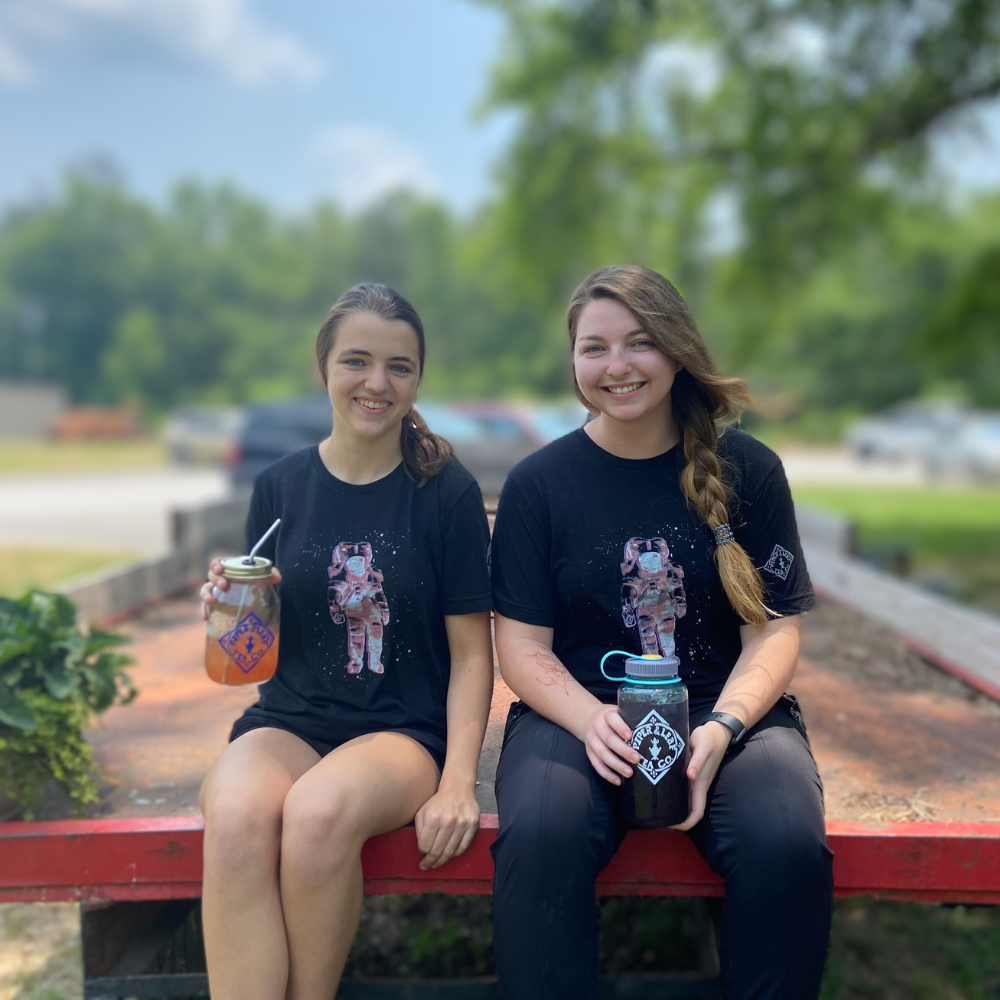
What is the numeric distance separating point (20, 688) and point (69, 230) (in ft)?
241

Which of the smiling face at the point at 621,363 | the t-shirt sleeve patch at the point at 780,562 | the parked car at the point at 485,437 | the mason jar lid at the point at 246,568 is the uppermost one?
the parked car at the point at 485,437

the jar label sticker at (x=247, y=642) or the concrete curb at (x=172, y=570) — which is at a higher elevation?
the concrete curb at (x=172, y=570)

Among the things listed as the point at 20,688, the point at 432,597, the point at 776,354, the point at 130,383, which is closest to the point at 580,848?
the point at 432,597

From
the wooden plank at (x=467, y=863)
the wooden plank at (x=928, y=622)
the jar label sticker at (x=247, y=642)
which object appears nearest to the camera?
the wooden plank at (x=467, y=863)

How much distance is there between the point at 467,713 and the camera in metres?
2.42

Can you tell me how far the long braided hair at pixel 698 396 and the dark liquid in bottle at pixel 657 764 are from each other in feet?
1.30

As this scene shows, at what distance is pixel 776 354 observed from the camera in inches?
1715

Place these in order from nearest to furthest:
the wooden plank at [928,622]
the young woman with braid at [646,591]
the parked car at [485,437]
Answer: the young woman with braid at [646,591]
the wooden plank at [928,622]
the parked car at [485,437]

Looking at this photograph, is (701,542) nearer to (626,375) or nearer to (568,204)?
(626,375)

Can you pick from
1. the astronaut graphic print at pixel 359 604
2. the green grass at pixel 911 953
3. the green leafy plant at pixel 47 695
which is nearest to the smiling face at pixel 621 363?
the astronaut graphic print at pixel 359 604

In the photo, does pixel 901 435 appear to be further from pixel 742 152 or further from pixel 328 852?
pixel 328 852

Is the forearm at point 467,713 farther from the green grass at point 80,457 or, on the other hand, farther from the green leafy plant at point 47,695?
the green grass at point 80,457

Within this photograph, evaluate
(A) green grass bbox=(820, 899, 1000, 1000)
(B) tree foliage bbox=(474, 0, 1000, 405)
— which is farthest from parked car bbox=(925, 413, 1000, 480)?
(A) green grass bbox=(820, 899, 1000, 1000)

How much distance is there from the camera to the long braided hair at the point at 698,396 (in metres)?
2.35
